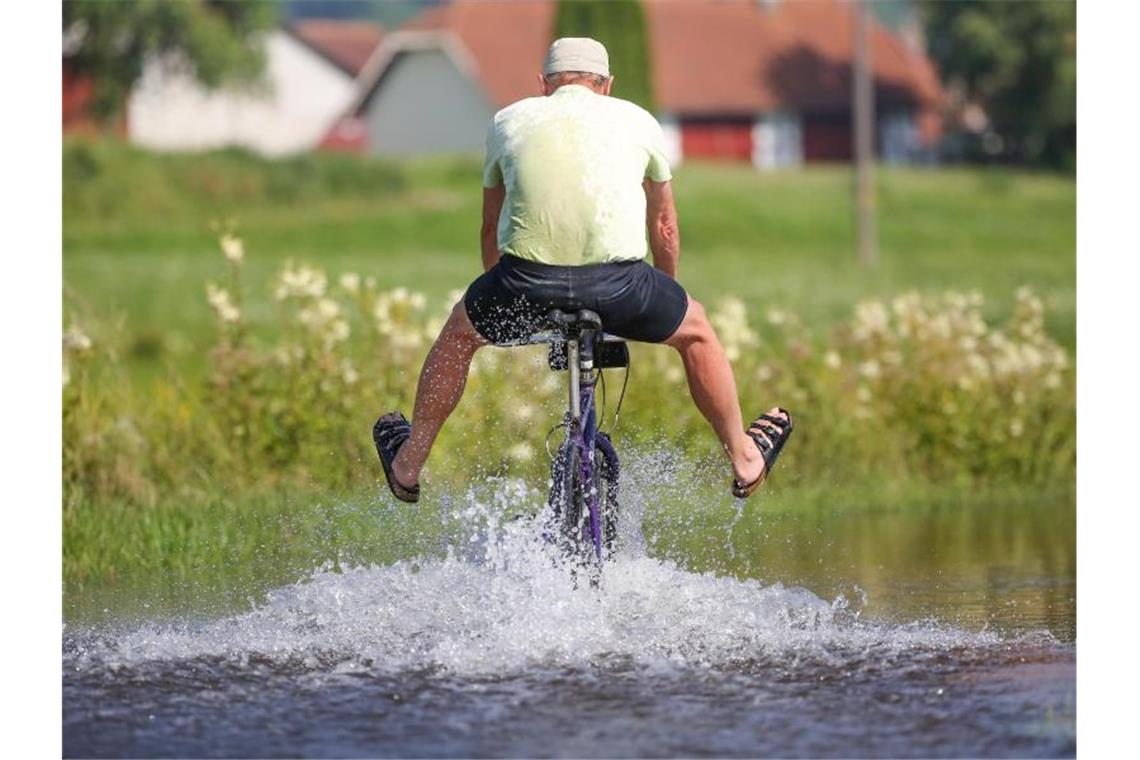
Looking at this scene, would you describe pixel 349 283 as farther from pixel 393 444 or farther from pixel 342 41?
pixel 342 41

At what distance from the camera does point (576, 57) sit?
799 cm

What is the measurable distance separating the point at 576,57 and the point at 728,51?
59477 mm

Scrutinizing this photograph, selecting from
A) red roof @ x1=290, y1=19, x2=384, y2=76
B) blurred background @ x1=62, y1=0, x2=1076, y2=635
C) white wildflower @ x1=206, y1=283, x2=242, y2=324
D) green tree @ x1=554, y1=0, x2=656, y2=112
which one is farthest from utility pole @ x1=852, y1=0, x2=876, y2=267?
red roof @ x1=290, y1=19, x2=384, y2=76

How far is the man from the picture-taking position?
7762 mm

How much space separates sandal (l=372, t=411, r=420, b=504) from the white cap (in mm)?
1478

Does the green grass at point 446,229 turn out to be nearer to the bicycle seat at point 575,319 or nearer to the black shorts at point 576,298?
the black shorts at point 576,298

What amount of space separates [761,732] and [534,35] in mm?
54804

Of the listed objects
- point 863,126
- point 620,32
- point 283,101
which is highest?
point 283,101

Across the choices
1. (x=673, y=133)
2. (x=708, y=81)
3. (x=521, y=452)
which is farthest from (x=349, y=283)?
(x=708, y=81)

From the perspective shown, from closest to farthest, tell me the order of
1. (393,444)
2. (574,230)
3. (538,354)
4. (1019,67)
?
(574,230)
(393,444)
(538,354)
(1019,67)

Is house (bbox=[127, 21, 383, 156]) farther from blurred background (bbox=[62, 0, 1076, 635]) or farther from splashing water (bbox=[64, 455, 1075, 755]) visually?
splashing water (bbox=[64, 455, 1075, 755])

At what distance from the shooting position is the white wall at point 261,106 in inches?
2450
